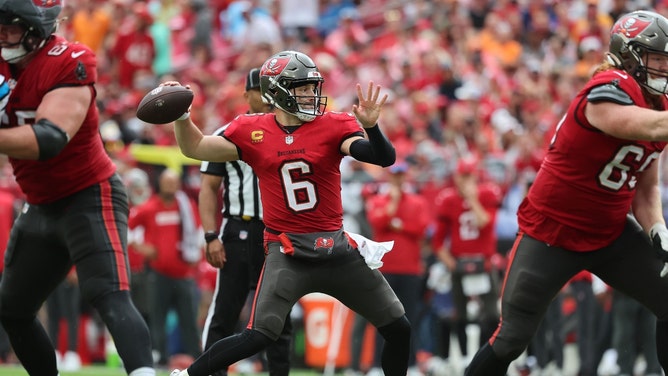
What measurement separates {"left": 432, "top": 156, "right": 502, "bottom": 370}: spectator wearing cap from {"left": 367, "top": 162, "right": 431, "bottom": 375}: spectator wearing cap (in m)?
0.27

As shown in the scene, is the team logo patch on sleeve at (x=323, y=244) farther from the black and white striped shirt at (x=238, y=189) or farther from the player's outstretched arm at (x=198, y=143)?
the black and white striped shirt at (x=238, y=189)

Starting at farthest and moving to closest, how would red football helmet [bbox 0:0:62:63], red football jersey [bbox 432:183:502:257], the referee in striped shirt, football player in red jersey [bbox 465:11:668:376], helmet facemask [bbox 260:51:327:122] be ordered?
red football jersey [bbox 432:183:502:257] → the referee in striped shirt → helmet facemask [bbox 260:51:327:122] → football player in red jersey [bbox 465:11:668:376] → red football helmet [bbox 0:0:62:63]

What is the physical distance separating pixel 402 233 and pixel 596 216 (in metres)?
4.74

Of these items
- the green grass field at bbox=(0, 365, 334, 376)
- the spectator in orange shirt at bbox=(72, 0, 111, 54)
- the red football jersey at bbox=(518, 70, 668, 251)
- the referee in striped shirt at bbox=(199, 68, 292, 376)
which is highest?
the red football jersey at bbox=(518, 70, 668, 251)

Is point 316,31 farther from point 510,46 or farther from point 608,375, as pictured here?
point 608,375

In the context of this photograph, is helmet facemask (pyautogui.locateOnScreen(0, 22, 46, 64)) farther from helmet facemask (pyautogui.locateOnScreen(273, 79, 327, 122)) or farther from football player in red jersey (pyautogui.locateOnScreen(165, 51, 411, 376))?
helmet facemask (pyautogui.locateOnScreen(273, 79, 327, 122))

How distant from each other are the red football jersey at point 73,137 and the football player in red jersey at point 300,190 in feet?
1.69

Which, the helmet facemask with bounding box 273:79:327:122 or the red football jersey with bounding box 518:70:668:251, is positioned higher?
the helmet facemask with bounding box 273:79:327:122

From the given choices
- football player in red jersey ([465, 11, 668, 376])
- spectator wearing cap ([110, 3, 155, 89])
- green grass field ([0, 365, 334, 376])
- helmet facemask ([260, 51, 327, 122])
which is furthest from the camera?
spectator wearing cap ([110, 3, 155, 89])

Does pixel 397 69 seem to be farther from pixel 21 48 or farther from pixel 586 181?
pixel 21 48

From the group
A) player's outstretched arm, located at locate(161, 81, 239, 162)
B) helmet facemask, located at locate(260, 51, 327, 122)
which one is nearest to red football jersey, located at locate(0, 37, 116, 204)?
player's outstretched arm, located at locate(161, 81, 239, 162)

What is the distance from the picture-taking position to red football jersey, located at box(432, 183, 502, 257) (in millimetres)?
10898

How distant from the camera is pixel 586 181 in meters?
6.14

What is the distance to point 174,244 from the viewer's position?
11320 millimetres
